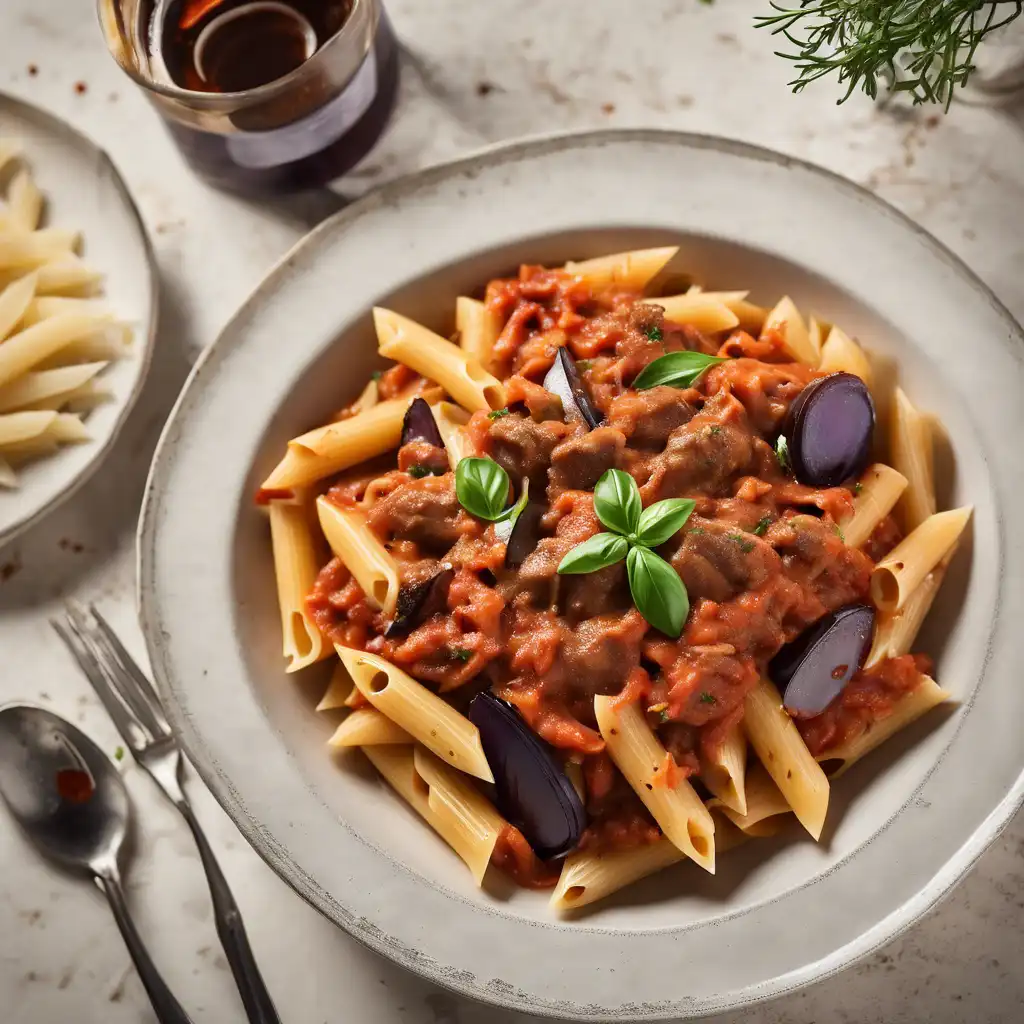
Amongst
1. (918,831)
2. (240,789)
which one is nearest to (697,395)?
(918,831)

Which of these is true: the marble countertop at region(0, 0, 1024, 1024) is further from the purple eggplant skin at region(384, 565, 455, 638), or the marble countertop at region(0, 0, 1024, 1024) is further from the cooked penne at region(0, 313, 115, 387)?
the purple eggplant skin at region(384, 565, 455, 638)

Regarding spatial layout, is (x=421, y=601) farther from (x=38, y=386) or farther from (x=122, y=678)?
(x=38, y=386)

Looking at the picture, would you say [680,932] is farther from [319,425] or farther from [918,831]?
[319,425]

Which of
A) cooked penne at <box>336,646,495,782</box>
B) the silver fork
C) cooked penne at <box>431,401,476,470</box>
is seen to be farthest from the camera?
the silver fork

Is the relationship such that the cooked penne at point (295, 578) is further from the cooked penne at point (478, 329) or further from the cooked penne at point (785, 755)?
the cooked penne at point (785, 755)

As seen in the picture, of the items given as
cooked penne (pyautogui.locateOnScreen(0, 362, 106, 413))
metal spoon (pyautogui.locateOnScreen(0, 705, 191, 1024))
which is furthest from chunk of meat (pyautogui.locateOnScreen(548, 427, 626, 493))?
metal spoon (pyautogui.locateOnScreen(0, 705, 191, 1024))

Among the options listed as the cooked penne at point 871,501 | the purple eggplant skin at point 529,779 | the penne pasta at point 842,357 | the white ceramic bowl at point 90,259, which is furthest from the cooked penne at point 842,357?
the white ceramic bowl at point 90,259

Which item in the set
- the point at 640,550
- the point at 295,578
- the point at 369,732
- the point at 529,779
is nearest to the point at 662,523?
the point at 640,550
